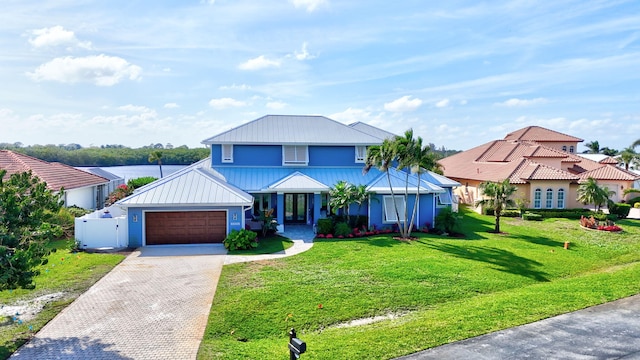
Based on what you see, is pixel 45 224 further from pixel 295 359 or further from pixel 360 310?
pixel 360 310

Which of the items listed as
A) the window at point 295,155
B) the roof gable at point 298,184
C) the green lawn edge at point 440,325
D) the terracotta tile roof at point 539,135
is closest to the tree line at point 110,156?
the window at point 295,155

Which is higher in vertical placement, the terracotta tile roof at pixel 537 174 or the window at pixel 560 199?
the terracotta tile roof at pixel 537 174

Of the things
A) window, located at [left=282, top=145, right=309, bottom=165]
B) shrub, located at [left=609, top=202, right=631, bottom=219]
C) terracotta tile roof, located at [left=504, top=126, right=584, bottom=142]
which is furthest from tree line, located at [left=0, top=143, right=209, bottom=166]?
shrub, located at [left=609, top=202, right=631, bottom=219]

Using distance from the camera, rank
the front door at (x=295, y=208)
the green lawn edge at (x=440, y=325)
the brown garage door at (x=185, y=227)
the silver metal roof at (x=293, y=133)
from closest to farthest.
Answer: the green lawn edge at (x=440, y=325)
the brown garage door at (x=185, y=227)
the front door at (x=295, y=208)
the silver metal roof at (x=293, y=133)

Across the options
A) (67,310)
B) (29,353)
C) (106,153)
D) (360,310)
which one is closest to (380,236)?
(360,310)

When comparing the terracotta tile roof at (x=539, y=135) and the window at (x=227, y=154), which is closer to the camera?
the window at (x=227, y=154)

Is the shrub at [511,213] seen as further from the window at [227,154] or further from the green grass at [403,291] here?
the window at [227,154]

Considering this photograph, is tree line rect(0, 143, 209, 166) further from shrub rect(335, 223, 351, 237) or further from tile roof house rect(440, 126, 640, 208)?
shrub rect(335, 223, 351, 237)
